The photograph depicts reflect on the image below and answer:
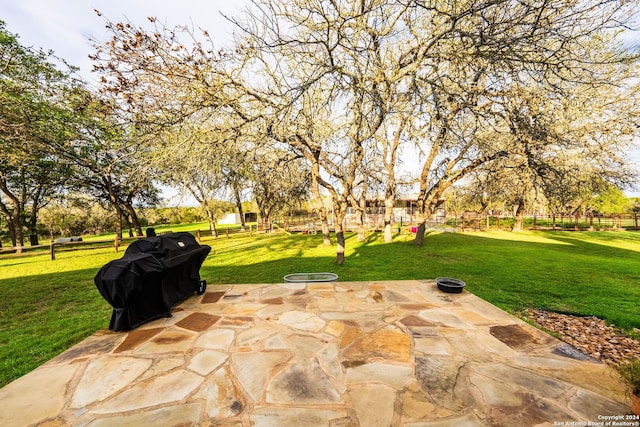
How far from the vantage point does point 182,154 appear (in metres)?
4.77

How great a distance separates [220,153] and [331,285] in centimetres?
375

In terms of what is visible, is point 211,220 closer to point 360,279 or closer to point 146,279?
point 360,279

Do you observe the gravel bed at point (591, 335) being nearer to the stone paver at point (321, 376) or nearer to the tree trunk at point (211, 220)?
the stone paver at point (321, 376)

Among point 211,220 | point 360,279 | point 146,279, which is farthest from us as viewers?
point 211,220

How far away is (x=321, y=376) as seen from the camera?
85.1 inches

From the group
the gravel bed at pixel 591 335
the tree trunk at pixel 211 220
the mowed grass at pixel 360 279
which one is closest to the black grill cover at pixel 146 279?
the mowed grass at pixel 360 279

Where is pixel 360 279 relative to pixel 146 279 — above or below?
below

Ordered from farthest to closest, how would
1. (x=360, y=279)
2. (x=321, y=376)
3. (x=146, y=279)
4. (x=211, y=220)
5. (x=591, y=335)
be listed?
(x=211, y=220)
(x=360, y=279)
(x=591, y=335)
(x=146, y=279)
(x=321, y=376)

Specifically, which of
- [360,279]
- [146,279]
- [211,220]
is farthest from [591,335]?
[211,220]

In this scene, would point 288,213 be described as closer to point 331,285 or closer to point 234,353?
point 331,285

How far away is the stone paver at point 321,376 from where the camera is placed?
1.74m

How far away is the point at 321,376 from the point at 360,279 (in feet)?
13.7

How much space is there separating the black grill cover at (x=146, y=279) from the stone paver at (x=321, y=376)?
229mm

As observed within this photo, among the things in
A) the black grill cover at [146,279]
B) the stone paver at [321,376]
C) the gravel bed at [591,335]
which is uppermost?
the black grill cover at [146,279]
